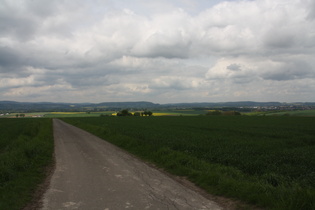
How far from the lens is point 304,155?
13.9 metres

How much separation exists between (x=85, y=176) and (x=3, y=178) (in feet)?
Answer: 10.3

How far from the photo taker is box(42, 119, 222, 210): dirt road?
7.01 meters

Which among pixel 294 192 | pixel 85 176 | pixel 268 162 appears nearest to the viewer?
pixel 294 192

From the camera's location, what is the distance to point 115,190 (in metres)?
8.34

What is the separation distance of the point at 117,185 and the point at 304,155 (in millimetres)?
11135

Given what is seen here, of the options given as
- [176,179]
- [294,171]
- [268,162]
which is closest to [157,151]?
[176,179]

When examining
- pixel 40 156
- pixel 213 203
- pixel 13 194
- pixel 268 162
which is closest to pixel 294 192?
pixel 213 203

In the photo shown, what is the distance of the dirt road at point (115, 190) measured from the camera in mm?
7010

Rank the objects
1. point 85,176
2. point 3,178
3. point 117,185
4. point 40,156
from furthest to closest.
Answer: point 40,156 → point 85,176 → point 3,178 → point 117,185

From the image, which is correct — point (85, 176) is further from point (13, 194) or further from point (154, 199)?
point (154, 199)

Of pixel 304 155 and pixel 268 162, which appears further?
pixel 304 155

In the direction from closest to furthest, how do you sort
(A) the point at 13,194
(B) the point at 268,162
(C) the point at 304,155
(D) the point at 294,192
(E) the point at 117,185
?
1. (D) the point at 294,192
2. (A) the point at 13,194
3. (E) the point at 117,185
4. (B) the point at 268,162
5. (C) the point at 304,155

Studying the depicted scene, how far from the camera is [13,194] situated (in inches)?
308

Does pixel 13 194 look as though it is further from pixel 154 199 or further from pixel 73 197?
pixel 154 199
